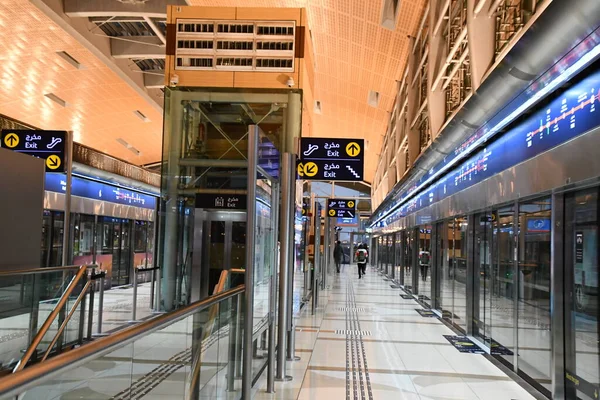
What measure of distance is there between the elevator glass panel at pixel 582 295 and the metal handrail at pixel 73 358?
→ 3.34 meters

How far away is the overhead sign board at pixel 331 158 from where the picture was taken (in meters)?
8.73

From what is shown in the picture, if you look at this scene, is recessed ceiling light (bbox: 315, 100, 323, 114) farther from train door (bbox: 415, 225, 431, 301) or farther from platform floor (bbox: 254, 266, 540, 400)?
platform floor (bbox: 254, 266, 540, 400)

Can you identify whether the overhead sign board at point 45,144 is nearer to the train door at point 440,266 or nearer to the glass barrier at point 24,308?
the glass barrier at point 24,308

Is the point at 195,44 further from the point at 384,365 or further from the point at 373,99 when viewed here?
the point at 373,99

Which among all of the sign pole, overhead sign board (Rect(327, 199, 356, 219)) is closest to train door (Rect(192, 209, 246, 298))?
the sign pole

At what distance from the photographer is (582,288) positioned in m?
4.61

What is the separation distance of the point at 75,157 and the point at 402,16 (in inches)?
318

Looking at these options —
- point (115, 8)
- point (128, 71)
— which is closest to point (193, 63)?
point (115, 8)

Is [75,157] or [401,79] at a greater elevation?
[401,79]

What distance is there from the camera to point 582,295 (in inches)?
181

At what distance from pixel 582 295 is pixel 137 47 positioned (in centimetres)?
1478

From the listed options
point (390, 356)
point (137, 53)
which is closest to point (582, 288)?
point (390, 356)

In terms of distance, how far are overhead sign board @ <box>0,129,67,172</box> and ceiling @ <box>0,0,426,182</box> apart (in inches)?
205

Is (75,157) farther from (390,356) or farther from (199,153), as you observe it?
(390,356)
